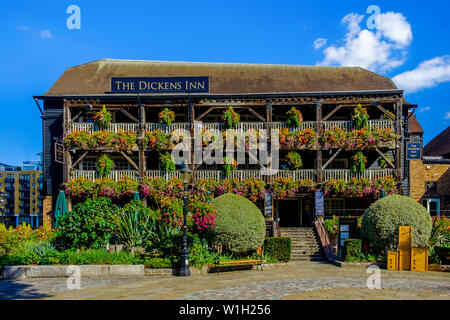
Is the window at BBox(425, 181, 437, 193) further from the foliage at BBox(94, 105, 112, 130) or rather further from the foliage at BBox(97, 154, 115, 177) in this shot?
the foliage at BBox(94, 105, 112, 130)

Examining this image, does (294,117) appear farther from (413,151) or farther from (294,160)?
(413,151)

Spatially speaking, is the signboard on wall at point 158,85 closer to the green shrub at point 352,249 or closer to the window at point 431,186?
the green shrub at point 352,249

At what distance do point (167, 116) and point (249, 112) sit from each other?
554 cm

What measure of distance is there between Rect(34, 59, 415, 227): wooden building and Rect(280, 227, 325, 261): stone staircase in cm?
284

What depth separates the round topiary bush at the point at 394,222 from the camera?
14.6 m

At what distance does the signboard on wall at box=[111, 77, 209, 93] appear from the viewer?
76.8 ft

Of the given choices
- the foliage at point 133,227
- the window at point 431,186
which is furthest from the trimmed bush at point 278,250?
the window at point 431,186

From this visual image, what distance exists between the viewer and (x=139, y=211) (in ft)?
52.0

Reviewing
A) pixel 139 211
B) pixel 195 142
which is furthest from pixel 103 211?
pixel 195 142

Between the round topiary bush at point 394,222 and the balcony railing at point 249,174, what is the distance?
7.24 meters

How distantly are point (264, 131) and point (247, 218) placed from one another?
28.9 ft

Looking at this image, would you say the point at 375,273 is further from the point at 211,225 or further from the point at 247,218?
the point at 211,225

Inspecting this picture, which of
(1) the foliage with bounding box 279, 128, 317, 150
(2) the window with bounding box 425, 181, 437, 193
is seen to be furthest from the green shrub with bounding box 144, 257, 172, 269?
(2) the window with bounding box 425, 181, 437, 193

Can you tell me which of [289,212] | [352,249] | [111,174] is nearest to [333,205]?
[289,212]
